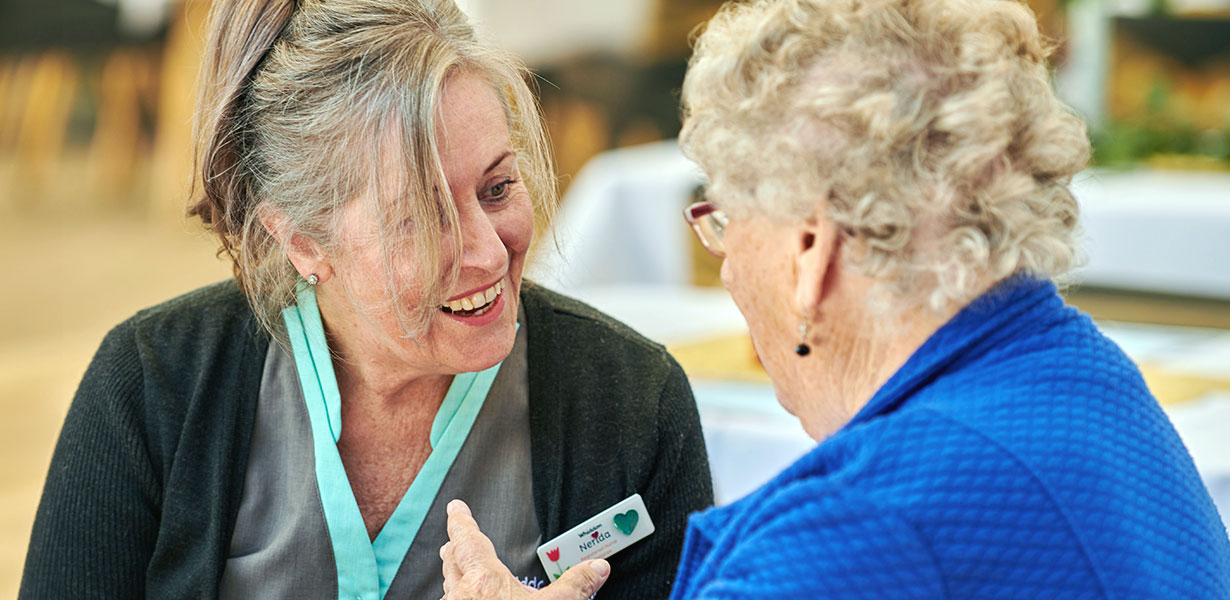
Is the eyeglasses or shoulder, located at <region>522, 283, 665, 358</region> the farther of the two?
shoulder, located at <region>522, 283, 665, 358</region>

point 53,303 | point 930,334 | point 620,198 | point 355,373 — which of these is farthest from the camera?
point 53,303

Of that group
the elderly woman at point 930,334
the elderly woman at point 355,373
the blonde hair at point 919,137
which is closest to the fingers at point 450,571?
the elderly woman at point 355,373

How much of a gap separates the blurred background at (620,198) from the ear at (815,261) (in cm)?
40

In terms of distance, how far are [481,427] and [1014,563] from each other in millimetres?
811

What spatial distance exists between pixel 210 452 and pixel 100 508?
0.48 feet

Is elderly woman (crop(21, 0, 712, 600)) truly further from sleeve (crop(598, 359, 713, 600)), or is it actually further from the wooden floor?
the wooden floor

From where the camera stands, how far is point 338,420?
5.01 feet

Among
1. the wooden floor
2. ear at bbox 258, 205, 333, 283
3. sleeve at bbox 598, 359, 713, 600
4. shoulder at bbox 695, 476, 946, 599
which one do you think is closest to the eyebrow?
ear at bbox 258, 205, 333, 283

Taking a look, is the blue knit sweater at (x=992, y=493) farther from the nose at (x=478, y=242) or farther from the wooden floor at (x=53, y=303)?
the wooden floor at (x=53, y=303)

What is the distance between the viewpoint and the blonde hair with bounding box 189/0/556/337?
4.46ft

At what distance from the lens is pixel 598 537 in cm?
147

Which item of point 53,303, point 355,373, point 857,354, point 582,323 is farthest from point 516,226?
point 53,303

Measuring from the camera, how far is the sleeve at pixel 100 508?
1.45 meters

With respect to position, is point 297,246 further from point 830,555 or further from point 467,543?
point 830,555
